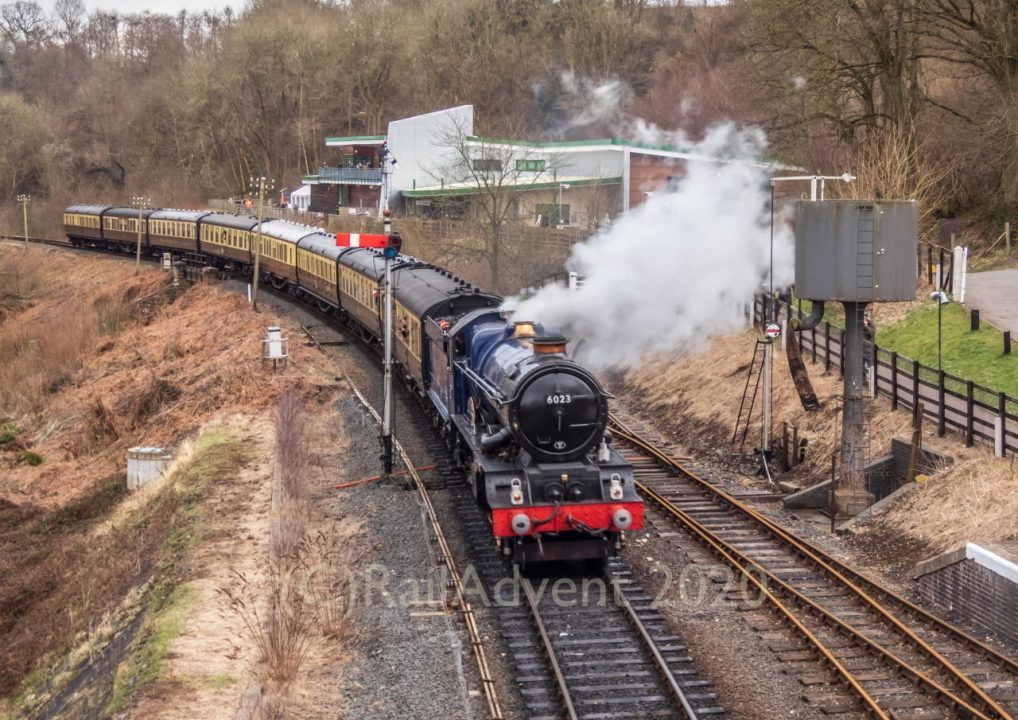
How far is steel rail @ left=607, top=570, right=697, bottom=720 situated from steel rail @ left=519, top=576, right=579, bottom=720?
3.41ft

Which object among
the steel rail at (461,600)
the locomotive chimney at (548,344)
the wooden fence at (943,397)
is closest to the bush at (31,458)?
the steel rail at (461,600)

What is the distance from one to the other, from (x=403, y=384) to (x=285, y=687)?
1592 cm

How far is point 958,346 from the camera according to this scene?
973 inches

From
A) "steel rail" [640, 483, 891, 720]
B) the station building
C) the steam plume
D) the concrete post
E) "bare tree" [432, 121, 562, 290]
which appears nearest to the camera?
"steel rail" [640, 483, 891, 720]

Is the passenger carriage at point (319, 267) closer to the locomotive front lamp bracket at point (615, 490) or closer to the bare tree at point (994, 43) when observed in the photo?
the bare tree at point (994, 43)

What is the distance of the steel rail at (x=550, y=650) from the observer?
11.1 metres

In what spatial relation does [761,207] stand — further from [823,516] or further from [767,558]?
[767,558]

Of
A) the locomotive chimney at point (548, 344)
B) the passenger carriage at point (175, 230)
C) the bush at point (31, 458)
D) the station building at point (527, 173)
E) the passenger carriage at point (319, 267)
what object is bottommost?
the bush at point (31, 458)

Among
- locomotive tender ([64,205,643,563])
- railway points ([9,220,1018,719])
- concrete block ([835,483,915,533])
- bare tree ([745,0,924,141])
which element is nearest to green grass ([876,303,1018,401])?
concrete block ([835,483,915,533])

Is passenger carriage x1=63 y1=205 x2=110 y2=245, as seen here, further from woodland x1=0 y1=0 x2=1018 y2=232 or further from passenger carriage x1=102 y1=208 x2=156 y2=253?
woodland x1=0 y1=0 x2=1018 y2=232

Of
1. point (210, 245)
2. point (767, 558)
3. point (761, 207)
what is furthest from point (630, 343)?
point (210, 245)

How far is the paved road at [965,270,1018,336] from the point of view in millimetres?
26020

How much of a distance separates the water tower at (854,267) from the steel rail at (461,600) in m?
6.66

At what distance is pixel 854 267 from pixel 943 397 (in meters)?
2.66
